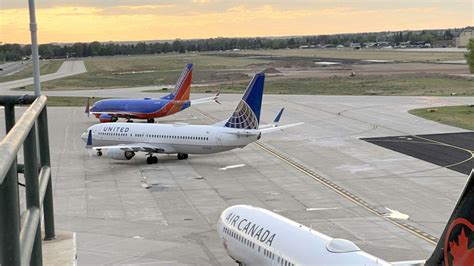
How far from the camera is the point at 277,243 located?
2808 centimetres

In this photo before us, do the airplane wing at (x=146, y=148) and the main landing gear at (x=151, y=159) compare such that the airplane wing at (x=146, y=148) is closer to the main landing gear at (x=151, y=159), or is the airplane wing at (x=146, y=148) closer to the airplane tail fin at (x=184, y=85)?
the main landing gear at (x=151, y=159)

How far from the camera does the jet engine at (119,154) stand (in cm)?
6397

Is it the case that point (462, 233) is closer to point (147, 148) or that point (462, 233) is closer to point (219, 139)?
point (219, 139)

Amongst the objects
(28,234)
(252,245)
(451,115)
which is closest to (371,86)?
(451,115)

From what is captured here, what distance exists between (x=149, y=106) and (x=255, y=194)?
155ft

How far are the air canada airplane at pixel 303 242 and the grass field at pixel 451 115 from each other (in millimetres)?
55852

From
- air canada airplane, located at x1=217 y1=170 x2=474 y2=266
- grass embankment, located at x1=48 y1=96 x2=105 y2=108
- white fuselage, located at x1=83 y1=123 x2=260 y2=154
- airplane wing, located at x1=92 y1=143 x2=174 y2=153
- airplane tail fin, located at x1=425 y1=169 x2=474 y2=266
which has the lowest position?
grass embankment, located at x1=48 y1=96 x2=105 y2=108

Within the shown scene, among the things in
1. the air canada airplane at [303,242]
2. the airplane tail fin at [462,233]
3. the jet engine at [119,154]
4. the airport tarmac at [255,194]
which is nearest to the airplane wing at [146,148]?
the jet engine at [119,154]

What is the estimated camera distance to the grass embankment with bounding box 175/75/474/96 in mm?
132500

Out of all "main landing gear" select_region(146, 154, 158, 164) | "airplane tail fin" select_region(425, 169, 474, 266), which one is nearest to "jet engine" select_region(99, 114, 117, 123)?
"main landing gear" select_region(146, 154, 158, 164)

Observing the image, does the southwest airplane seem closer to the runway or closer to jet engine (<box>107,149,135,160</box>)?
jet engine (<box>107,149,135,160</box>)

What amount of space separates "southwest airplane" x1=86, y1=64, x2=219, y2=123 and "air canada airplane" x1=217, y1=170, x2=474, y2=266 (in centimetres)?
6095

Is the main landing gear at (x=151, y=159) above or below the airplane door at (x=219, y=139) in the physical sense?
below

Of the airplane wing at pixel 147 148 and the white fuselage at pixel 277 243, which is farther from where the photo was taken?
the airplane wing at pixel 147 148
